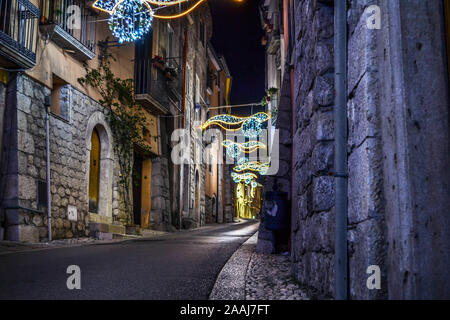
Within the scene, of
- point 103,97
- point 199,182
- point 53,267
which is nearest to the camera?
point 53,267

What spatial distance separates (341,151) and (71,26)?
31.1 ft

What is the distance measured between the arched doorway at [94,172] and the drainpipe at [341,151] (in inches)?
398

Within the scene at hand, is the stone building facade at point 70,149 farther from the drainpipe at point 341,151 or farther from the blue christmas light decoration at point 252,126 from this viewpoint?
the drainpipe at point 341,151

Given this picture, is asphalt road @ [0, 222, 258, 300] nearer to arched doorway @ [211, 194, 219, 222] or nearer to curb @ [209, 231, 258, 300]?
curb @ [209, 231, 258, 300]

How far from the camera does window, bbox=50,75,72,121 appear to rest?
1033cm

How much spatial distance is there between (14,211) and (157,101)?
25.6 feet

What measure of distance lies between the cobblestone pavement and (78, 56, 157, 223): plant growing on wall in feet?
26.1

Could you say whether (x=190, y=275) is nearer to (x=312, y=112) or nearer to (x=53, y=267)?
(x=53, y=267)

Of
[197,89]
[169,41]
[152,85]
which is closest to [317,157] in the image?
[152,85]

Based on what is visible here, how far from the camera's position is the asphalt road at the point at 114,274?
3430mm

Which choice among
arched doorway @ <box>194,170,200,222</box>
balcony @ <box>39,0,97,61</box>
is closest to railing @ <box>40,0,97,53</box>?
balcony @ <box>39,0,97,61</box>

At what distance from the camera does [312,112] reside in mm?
3525

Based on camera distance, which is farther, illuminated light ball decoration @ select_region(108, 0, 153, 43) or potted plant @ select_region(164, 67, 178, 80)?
potted plant @ select_region(164, 67, 178, 80)
